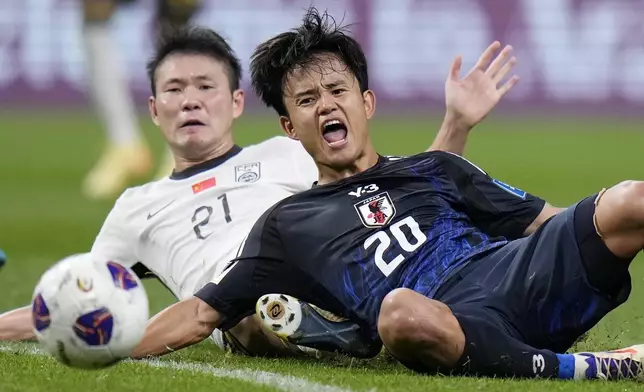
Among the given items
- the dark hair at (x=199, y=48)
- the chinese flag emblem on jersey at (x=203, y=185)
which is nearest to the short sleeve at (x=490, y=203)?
the chinese flag emblem on jersey at (x=203, y=185)

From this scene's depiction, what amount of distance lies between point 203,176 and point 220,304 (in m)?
1.46

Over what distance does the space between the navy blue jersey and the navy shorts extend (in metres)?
0.22

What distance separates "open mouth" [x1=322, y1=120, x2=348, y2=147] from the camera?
5180mm

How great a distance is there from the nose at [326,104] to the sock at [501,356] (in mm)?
1097

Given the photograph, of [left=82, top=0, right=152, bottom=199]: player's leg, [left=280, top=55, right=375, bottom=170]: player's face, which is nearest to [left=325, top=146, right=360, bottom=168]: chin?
[left=280, top=55, right=375, bottom=170]: player's face

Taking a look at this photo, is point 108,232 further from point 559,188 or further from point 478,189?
point 559,188

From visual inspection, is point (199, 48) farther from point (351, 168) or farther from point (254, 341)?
point (254, 341)

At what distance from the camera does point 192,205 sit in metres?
6.08

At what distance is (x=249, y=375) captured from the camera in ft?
15.1

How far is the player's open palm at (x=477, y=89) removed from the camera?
6.11 m

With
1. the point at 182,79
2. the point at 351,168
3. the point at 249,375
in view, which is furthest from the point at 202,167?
the point at 249,375

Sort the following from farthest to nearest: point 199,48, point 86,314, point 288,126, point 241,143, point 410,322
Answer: point 241,143 < point 199,48 < point 288,126 < point 410,322 < point 86,314

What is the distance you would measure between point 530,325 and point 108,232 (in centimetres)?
220

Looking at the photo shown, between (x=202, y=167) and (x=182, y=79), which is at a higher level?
(x=182, y=79)
